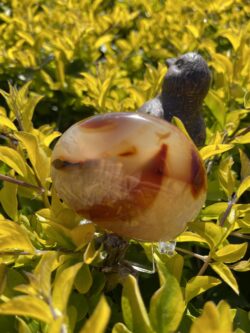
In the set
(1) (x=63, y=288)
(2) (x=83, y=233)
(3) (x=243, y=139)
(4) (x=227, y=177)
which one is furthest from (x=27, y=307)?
(3) (x=243, y=139)

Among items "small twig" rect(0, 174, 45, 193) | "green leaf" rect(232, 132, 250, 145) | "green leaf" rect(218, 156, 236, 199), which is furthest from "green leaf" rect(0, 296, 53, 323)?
"green leaf" rect(232, 132, 250, 145)

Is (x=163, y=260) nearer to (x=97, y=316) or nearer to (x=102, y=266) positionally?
(x=102, y=266)

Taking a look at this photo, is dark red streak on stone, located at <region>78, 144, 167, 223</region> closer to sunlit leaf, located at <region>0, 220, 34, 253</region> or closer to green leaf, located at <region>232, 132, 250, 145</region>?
sunlit leaf, located at <region>0, 220, 34, 253</region>

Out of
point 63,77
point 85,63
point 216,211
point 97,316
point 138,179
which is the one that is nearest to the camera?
point 97,316

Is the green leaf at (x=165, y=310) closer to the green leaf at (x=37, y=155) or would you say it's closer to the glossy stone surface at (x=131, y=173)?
the glossy stone surface at (x=131, y=173)

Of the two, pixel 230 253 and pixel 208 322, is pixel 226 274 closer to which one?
pixel 230 253

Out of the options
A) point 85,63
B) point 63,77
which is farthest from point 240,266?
point 85,63

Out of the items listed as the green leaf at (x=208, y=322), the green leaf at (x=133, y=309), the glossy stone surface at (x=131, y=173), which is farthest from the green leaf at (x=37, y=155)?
the green leaf at (x=208, y=322)
